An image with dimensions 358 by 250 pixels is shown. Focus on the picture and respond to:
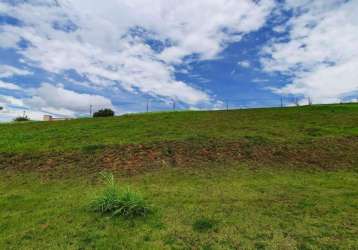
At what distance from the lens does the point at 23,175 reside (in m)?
11.2

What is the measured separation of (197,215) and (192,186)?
104 inches

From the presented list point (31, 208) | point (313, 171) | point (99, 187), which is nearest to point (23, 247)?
point (31, 208)

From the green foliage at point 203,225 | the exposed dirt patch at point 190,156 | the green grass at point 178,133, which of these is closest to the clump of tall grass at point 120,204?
the green foliage at point 203,225

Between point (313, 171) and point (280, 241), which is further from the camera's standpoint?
point (313, 171)

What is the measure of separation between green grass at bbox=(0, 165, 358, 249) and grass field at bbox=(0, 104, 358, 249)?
0.02 m

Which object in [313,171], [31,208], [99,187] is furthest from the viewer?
[313,171]

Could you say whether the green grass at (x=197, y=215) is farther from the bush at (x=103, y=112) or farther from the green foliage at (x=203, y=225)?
the bush at (x=103, y=112)

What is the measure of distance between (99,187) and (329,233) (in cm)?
673

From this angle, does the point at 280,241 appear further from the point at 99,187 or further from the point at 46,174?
the point at 46,174

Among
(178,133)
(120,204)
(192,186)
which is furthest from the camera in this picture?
(178,133)

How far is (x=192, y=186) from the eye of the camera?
9.05m

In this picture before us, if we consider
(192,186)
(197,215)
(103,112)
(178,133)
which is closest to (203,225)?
(197,215)

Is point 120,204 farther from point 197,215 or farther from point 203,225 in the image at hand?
point 203,225

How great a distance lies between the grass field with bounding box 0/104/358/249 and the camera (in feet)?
17.7
